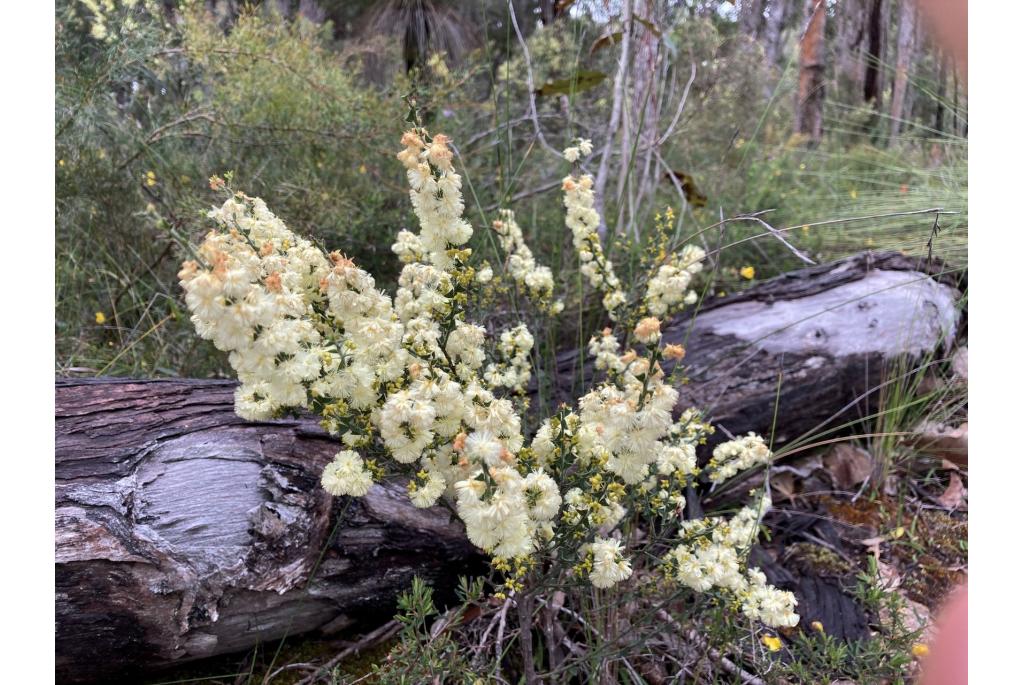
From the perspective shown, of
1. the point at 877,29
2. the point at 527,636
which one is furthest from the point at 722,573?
the point at 877,29

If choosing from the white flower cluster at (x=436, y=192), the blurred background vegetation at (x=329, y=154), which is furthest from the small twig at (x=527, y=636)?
the blurred background vegetation at (x=329, y=154)

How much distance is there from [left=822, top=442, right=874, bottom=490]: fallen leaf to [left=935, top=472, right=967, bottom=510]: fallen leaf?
0.60 feet

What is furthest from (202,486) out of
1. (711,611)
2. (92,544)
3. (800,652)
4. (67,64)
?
(67,64)

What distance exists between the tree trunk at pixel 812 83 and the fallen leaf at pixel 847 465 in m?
2.42

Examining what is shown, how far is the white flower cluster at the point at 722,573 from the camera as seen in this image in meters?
0.97

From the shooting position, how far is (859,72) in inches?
183

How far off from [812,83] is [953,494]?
12.0 feet

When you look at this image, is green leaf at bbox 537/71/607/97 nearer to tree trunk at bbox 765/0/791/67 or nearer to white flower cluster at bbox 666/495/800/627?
white flower cluster at bbox 666/495/800/627

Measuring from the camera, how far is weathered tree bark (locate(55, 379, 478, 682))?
3.61 ft

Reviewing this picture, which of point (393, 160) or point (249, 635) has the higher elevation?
point (393, 160)

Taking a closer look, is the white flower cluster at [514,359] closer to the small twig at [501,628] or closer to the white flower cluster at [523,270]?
the white flower cluster at [523,270]

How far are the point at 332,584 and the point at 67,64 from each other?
1841mm

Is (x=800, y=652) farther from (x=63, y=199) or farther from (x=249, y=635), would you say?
(x=63, y=199)

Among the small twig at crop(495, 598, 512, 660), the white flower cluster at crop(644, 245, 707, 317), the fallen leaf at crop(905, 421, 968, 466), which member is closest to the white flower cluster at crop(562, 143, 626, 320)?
the white flower cluster at crop(644, 245, 707, 317)
